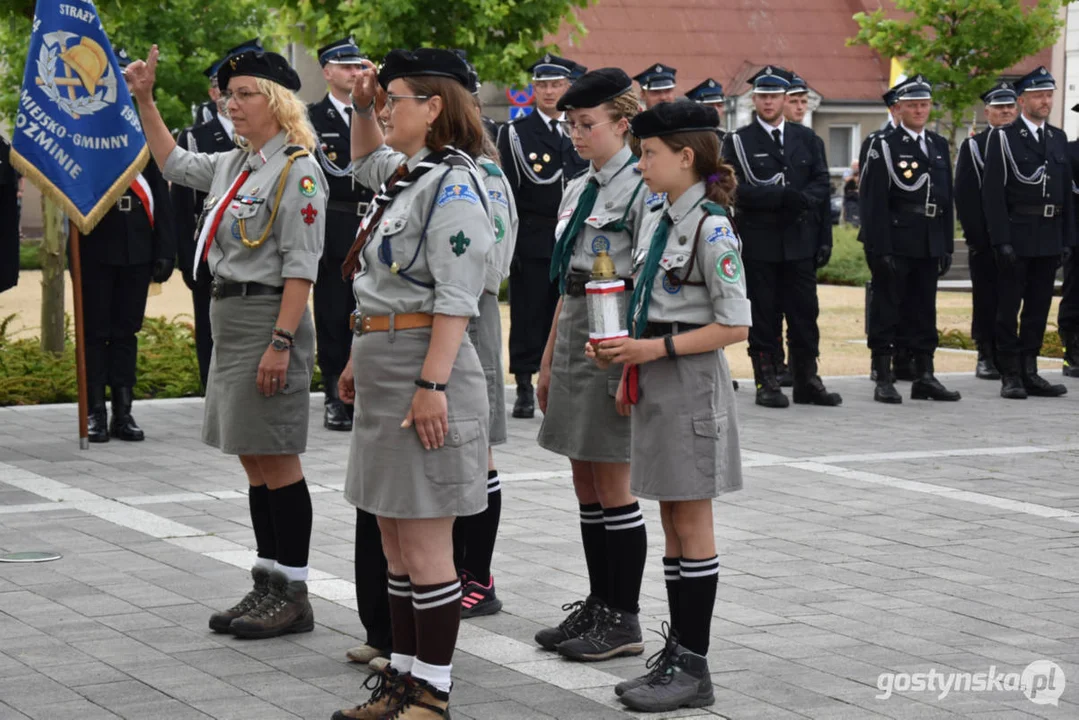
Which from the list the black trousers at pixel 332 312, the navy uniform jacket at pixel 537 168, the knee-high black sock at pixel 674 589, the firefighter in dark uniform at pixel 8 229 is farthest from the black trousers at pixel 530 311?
the knee-high black sock at pixel 674 589

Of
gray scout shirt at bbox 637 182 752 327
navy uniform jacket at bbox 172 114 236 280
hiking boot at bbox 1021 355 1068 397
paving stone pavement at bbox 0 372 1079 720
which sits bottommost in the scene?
paving stone pavement at bbox 0 372 1079 720

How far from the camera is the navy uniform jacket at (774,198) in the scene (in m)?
12.3

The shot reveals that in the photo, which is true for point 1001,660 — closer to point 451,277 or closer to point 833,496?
point 451,277

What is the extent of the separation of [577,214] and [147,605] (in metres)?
2.20

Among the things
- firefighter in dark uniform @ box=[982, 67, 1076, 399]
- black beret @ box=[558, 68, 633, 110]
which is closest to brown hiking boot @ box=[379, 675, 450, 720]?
black beret @ box=[558, 68, 633, 110]

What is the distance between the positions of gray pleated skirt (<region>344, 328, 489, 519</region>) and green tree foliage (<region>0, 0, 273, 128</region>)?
106 feet

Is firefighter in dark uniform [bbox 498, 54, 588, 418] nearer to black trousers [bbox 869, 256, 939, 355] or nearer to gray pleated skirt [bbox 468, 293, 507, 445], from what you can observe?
black trousers [bbox 869, 256, 939, 355]

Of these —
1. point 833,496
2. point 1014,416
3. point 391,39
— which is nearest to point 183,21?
point 391,39

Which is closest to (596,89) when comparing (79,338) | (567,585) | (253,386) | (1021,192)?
(253,386)

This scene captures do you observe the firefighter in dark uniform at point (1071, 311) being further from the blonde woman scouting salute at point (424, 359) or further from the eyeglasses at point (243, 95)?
the blonde woman scouting salute at point (424, 359)

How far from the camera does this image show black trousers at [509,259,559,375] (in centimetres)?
1179

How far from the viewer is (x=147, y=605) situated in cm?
650

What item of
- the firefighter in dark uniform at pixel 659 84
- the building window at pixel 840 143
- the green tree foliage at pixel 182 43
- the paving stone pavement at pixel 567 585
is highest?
the green tree foliage at pixel 182 43

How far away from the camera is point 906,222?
12836mm
